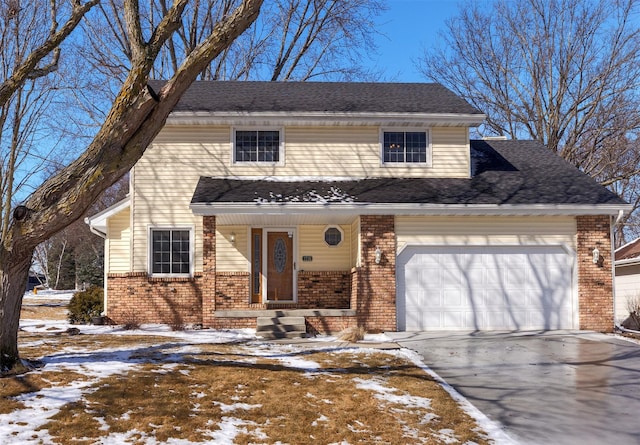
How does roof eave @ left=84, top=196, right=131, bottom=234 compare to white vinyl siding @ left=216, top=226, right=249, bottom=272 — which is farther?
roof eave @ left=84, top=196, right=131, bottom=234

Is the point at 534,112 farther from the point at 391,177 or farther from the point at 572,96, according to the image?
the point at 391,177

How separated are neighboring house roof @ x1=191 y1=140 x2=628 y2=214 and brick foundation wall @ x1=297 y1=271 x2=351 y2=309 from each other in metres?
2.48

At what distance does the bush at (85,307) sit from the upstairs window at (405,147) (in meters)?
8.62

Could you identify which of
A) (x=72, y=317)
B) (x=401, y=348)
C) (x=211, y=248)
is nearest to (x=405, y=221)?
(x=401, y=348)

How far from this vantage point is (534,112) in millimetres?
27594

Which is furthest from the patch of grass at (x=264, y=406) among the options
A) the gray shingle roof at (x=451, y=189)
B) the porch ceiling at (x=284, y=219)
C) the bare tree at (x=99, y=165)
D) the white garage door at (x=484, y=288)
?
the gray shingle roof at (x=451, y=189)

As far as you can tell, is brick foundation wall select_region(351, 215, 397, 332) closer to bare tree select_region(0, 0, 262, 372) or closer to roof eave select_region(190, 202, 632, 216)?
roof eave select_region(190, 202, 632, 216)

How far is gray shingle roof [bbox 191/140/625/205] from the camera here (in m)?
13.8

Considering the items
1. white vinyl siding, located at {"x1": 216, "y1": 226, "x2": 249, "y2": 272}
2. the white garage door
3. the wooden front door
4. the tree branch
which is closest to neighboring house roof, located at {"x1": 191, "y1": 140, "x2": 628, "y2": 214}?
the white garage door

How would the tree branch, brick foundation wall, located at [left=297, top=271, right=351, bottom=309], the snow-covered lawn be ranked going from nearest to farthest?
the snow-covered lawn
the tree branch
brick foundation wall, located at [left=297, top=271, right=351, bottom=309]

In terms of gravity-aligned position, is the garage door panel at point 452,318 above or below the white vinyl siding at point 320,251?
below

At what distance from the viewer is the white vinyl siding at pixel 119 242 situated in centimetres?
1593

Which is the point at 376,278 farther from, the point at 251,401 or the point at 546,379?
the point at 251,401

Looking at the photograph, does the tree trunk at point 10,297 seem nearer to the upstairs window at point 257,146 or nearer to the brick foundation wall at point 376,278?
the brick foundation wall at point 376,278
